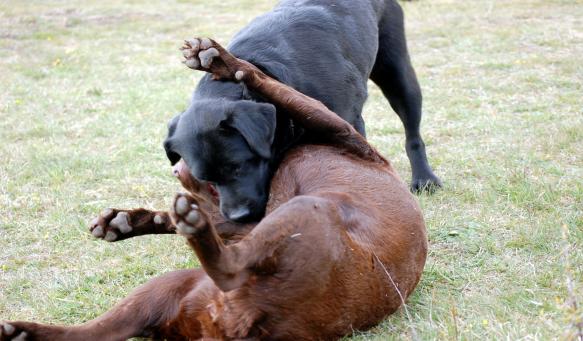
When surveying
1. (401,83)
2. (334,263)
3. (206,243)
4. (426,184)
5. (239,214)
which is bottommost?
(426,184)

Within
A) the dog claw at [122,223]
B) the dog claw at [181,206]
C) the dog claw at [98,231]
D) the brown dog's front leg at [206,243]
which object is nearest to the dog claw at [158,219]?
the dog claw at [122,223]

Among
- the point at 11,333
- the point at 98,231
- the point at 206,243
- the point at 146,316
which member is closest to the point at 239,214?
the point at 98,231

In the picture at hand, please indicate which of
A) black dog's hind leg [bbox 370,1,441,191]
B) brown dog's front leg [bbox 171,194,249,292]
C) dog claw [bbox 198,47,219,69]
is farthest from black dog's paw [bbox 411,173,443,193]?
brown dog's front leg [bbox 171,194,249,292]

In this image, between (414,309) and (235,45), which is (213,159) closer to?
(235,45)

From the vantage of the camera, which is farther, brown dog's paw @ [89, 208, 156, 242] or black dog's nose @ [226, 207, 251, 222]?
black dog's nose @ [226, 207, 251, 222]

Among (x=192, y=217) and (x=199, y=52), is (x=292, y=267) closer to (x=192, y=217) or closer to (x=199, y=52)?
(x=192, y=217)

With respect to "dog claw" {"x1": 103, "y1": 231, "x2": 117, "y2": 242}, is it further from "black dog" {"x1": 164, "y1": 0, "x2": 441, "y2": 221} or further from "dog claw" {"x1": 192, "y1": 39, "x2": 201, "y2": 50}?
"dog claw" {"x1": 192, "y1": 39, "x2": 201, "y2": 50}

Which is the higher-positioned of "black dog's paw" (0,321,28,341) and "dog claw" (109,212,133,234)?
"dog claw" (109,212,133,234)

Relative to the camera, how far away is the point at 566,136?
550 cm

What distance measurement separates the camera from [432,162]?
5422 millimetres

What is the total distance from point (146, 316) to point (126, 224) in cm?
47

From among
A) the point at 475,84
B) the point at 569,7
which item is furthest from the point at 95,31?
the point at 569,7

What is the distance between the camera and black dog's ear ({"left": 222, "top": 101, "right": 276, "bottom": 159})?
346cm

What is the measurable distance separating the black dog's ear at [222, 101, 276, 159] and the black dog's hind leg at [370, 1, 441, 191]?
5.31 feet
